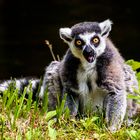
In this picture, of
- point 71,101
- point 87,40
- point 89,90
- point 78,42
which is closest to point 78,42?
point 78,42

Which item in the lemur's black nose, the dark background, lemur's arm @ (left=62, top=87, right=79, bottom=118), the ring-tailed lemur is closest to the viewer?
the lemur's black nose

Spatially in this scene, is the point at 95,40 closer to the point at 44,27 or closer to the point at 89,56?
the point at 89,56

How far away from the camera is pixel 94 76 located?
683 cm

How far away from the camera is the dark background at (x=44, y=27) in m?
15.5

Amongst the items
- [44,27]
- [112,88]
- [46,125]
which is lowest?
[46,125]

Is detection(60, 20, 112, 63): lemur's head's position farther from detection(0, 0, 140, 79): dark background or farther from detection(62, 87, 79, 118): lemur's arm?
detection(0, 0, 140, 79): dark background

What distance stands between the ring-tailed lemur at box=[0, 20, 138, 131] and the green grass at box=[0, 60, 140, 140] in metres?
0.21

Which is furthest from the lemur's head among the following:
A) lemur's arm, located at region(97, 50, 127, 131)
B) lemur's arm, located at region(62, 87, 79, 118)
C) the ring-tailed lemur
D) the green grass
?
the green grass

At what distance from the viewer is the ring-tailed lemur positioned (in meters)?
6.78

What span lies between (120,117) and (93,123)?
37 cm

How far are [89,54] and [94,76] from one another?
0.28m

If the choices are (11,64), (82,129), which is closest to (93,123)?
(82,129)

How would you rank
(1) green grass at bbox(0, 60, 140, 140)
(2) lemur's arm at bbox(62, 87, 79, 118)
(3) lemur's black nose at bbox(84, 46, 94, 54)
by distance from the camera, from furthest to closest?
(2) lemur's arm at bbox(62, 87, 79, 118)
(3) lemur's black nose at bbox(84, 46, 94, 54)
(1) green grass at bbox(0, 60, 140, 140)

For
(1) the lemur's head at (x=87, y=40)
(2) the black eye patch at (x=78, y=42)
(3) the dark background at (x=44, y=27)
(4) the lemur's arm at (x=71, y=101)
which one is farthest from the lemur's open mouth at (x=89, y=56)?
(3) the dark background at (x=44, y=27)
